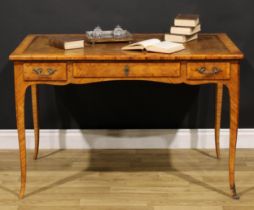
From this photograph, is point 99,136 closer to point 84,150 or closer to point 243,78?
point 84,150

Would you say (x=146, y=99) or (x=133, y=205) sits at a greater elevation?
(x=146, y=99)

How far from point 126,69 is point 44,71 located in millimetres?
430

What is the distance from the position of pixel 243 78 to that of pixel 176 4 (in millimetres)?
658

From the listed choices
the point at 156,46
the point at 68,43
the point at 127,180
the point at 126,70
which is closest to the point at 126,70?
the point at 126,70

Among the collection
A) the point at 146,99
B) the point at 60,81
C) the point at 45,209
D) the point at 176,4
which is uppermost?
the point at 176,4

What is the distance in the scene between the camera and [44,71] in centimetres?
324

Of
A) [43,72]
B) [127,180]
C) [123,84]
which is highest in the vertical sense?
[43,72]

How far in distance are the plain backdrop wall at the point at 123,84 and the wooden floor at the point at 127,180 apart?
0.72 feet

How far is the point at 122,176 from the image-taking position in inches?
147

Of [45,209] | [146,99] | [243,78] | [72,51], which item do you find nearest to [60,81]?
[72,51]

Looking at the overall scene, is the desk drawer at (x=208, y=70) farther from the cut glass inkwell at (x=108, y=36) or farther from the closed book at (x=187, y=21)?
the cut glass inkwell at (x=108, y=36)

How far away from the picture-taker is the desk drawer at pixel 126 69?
10.6 ft

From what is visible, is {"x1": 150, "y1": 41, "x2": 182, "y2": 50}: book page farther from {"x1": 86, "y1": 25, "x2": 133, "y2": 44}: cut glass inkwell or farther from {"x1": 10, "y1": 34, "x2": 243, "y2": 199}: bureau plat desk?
{"x1": 86, "y1": 25, "x2": 133, "y2": 44}: cut glass inkwell

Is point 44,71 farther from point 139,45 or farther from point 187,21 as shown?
point 187,21
